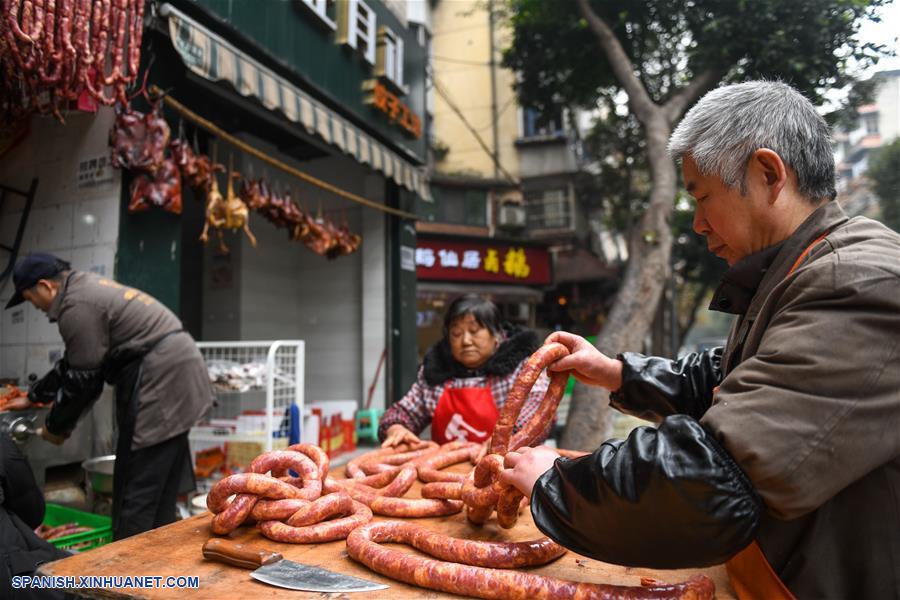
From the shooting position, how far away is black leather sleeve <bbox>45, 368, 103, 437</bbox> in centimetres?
342

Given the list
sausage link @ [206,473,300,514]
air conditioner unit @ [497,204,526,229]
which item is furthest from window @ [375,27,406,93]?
air conditioner unit @ [497,204,526,229]

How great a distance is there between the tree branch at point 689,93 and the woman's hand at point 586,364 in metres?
6.91

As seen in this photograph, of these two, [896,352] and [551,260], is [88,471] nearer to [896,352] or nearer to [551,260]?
[896,352]

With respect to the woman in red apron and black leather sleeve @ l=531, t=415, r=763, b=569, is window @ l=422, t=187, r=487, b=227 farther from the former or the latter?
black leather sleeve @ l=531, t=415, r=763, b=569

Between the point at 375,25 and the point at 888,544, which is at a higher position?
the point at 375,25

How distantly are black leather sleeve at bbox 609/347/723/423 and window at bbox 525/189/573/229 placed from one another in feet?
51.7

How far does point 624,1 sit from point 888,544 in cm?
974

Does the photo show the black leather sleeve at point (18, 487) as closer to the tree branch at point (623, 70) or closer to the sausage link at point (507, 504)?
the sausage link at point (507, 504)

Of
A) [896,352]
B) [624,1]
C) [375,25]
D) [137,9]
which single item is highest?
[624,1]

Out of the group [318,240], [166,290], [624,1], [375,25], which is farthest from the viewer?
[624,1]

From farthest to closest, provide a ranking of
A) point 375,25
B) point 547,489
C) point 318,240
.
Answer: point 375,25, point 318,240, point 547,489

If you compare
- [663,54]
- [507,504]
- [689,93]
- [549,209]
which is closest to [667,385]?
[507,504]

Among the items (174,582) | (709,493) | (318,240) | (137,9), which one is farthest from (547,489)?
(318,240)

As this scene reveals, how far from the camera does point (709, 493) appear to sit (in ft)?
3.84
